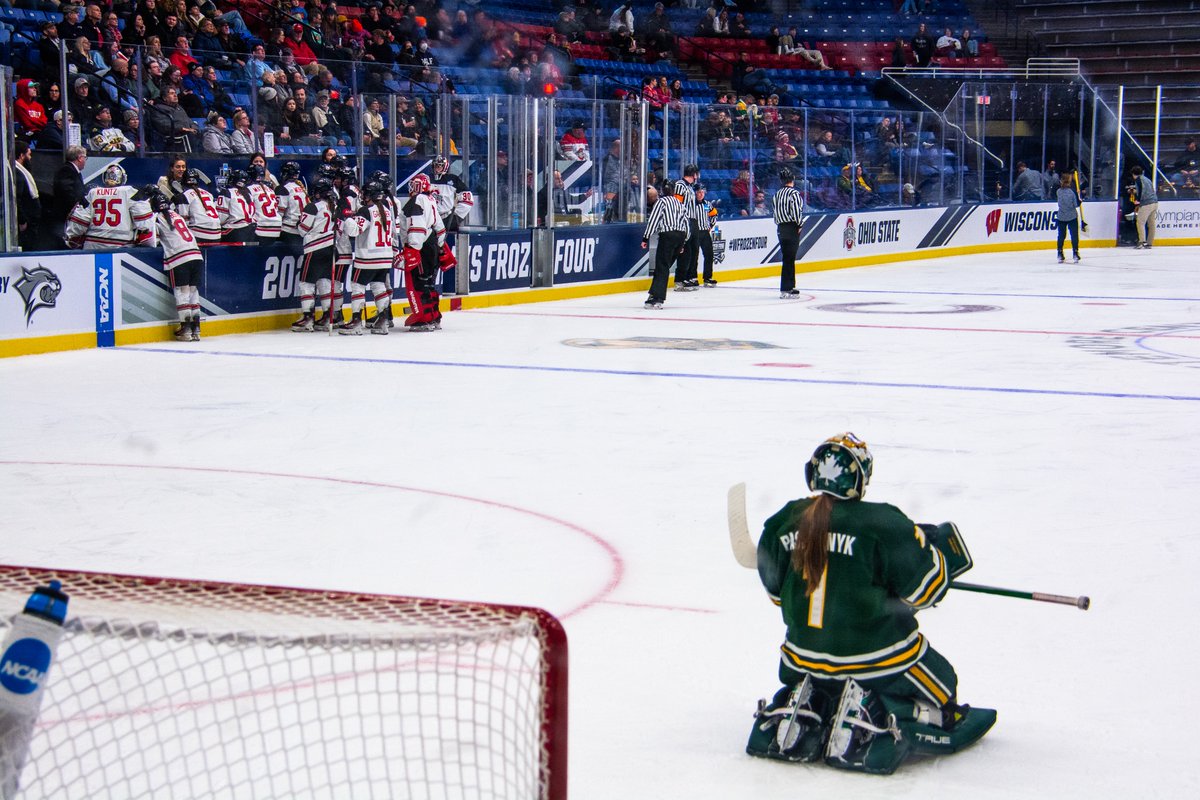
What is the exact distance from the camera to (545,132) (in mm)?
17672

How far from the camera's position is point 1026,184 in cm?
2812

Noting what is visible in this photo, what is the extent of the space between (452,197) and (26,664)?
14863 mm

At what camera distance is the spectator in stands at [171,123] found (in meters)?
15.2

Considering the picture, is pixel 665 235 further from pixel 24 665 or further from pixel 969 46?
pixel 969 46

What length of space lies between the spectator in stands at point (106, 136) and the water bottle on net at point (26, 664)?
528 inches

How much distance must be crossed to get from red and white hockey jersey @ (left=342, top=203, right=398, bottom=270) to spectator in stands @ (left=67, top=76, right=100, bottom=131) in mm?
2632

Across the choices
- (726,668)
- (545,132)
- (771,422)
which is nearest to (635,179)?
(545,132)

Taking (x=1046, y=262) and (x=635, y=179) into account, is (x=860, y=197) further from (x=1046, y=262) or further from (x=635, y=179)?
(x=635, y=179)

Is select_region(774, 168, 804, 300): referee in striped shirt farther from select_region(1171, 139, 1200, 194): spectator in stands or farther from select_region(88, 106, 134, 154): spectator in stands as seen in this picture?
select_region(1171, 139, 1200, 194): spectator in stands

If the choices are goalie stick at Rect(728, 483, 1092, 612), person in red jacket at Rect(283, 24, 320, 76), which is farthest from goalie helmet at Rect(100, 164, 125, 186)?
goalie stick at Rect(728, 483, 1092, 612)

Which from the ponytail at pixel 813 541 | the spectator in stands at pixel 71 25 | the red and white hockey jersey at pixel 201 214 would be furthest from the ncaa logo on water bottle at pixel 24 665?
the spectator in stands at pixel 71 25

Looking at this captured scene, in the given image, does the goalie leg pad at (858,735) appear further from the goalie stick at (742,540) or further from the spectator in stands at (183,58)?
the spectator in stands at (183,58)

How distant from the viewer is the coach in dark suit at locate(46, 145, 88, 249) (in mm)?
13422

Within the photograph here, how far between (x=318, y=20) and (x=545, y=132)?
4.40 metres
